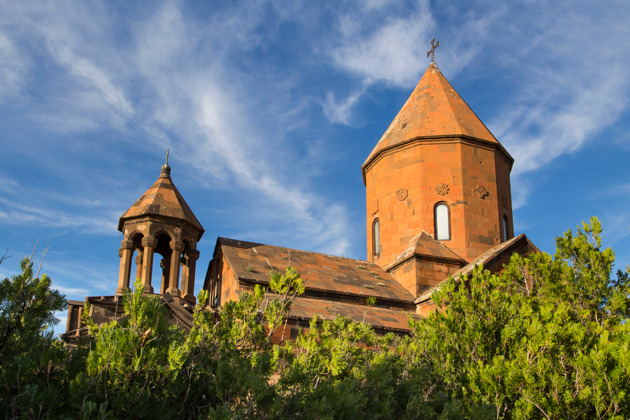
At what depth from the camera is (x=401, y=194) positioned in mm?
14766

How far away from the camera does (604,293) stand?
7.51 meters

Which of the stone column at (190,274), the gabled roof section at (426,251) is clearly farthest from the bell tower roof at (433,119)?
the stone column at (190,274)

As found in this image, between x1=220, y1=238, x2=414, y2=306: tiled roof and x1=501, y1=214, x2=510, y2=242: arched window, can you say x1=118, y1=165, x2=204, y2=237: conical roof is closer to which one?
x1=220, y1=238, x2=414, y2=306: tiled roof

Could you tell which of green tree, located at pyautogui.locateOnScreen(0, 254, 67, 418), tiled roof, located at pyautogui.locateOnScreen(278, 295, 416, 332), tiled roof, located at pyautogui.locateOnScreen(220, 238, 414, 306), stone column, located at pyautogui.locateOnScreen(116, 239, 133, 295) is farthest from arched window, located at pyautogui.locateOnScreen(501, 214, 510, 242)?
green tree, located at pyautogui.locateOnScreen(0, 254, 67, 418)

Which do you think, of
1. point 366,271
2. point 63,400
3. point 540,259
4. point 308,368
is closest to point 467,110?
point 366,271

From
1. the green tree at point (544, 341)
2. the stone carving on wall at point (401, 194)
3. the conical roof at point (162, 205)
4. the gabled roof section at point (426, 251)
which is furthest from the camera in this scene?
the stone carving on wall at point (401, 194)

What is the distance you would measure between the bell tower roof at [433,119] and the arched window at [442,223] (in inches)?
73.4

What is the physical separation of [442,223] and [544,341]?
821 centimetres

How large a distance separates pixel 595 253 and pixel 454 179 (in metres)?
6.98

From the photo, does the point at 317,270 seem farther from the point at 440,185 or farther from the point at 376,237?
the point at 440,185

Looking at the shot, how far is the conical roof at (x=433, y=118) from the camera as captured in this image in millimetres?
14977

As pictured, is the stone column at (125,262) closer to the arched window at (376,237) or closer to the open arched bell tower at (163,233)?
the open arched bell tower at (163,233)

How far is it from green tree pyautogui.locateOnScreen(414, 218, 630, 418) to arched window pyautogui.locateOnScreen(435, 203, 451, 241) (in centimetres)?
592

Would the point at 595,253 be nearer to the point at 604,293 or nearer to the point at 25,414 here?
the point at 604,293
